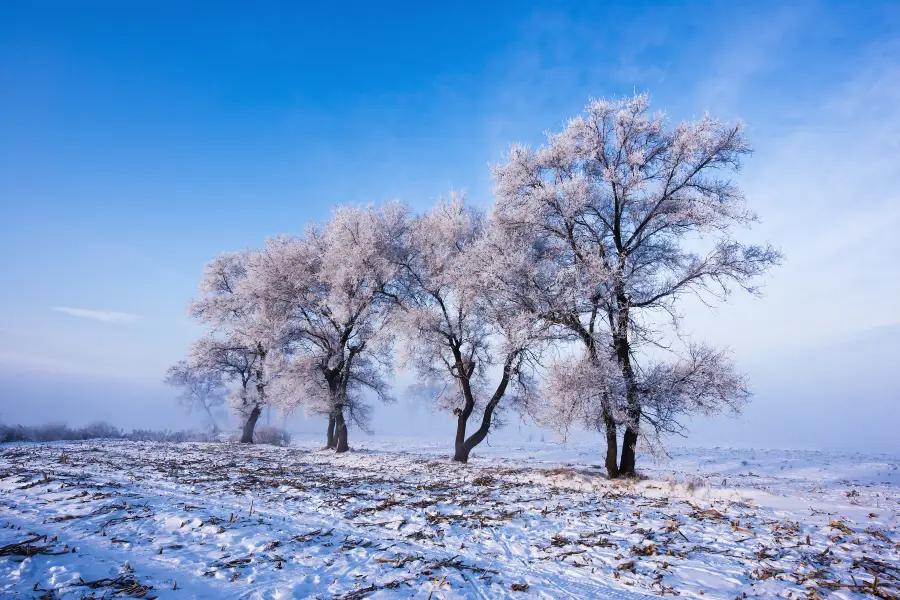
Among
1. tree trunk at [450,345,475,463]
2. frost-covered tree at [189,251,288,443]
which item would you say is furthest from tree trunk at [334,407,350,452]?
tree trunk at [450,345,475,463]

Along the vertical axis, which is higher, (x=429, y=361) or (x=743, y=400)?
(x=429, y=361)

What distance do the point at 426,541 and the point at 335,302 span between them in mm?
18111

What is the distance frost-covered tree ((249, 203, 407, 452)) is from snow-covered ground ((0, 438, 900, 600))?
41.6 feet

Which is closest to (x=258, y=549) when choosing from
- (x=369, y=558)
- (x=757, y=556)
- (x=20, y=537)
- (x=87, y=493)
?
(x=369, y=558)

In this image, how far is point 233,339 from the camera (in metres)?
29.7

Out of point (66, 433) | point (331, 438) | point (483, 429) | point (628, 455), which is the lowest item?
point (66, 433)

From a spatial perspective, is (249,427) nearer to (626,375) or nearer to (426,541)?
(626,375)

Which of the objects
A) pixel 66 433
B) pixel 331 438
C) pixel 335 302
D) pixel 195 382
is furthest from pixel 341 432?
pixel 195 382

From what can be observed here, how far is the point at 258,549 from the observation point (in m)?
5.63

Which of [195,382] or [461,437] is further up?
[195,382]

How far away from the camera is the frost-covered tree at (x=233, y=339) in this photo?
2950 cm

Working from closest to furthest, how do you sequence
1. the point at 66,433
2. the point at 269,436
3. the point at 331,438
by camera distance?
the point at 331,438 < the point at 66,433 < the point at 269,436

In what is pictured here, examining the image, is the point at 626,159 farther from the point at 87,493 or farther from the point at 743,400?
the point at 87,493

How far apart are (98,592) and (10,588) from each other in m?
0.75
